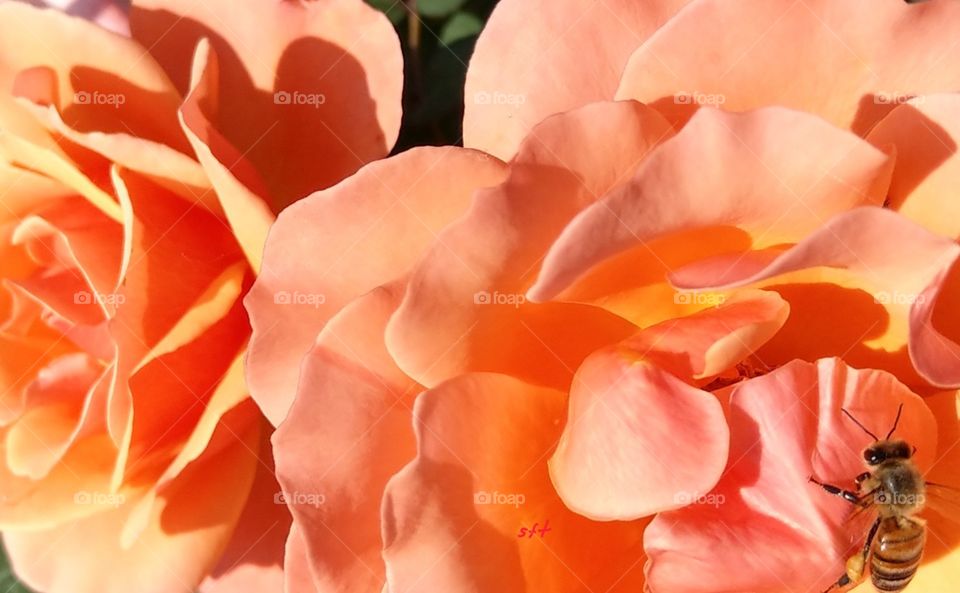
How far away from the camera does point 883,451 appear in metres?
0.95

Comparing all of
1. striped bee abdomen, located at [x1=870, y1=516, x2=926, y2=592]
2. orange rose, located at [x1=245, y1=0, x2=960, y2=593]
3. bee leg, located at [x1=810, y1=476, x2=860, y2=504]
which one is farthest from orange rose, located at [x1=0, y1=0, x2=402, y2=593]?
striped bee abdomen, located at [x1=870, y1=516, x2=926, y2=592]

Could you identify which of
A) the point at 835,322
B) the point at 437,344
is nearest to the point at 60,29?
the point at 437,344

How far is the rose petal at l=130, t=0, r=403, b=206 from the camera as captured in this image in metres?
1.08

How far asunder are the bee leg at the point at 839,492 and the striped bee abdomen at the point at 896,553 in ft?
0.22

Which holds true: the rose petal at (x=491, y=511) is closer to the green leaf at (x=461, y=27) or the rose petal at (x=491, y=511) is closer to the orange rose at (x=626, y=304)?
the orange rose at (x=626, y=304)

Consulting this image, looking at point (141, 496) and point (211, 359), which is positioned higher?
point (211, 359)

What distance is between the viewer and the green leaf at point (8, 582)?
164 cm

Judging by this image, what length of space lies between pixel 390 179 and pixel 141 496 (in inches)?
20.2

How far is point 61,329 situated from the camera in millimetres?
1165

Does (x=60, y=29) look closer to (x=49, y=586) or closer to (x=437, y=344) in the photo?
(x=437, y=344)
